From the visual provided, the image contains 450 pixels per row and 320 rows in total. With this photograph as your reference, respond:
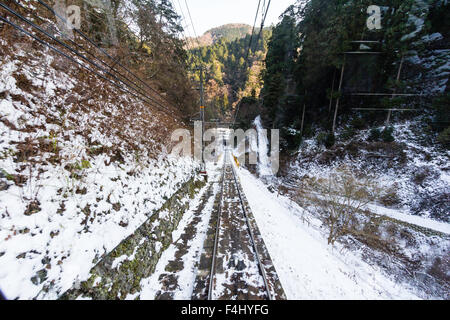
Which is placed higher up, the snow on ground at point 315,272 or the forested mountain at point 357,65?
the forested mountain at point 357,65

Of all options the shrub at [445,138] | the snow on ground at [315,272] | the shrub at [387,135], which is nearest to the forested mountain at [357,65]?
the shrub at [445,138]

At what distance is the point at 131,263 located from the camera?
4363 millimetres

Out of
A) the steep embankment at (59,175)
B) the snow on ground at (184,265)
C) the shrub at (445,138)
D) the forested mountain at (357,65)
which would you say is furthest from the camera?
the forested mountain at (357,65)

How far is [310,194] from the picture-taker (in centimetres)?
1453

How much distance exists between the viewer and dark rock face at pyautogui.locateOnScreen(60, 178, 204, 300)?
11.0 ft

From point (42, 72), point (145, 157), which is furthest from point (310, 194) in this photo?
point (42, 72)

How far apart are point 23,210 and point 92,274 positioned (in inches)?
72.0

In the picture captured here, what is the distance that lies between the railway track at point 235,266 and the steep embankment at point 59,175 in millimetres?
2701

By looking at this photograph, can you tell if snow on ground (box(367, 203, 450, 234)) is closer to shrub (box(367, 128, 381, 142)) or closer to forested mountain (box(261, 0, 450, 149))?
shrub (box(367, 128, 381, 142))

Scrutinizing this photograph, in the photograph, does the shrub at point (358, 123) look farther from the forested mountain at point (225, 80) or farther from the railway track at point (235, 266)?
the railway track at point (235, 266)

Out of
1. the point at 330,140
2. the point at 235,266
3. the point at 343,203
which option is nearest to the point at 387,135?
the point at 330,140

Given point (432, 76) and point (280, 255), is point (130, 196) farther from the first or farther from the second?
point (432, 76)

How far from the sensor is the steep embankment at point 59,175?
9.12ft

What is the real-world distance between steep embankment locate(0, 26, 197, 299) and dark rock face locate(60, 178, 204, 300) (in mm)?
221
